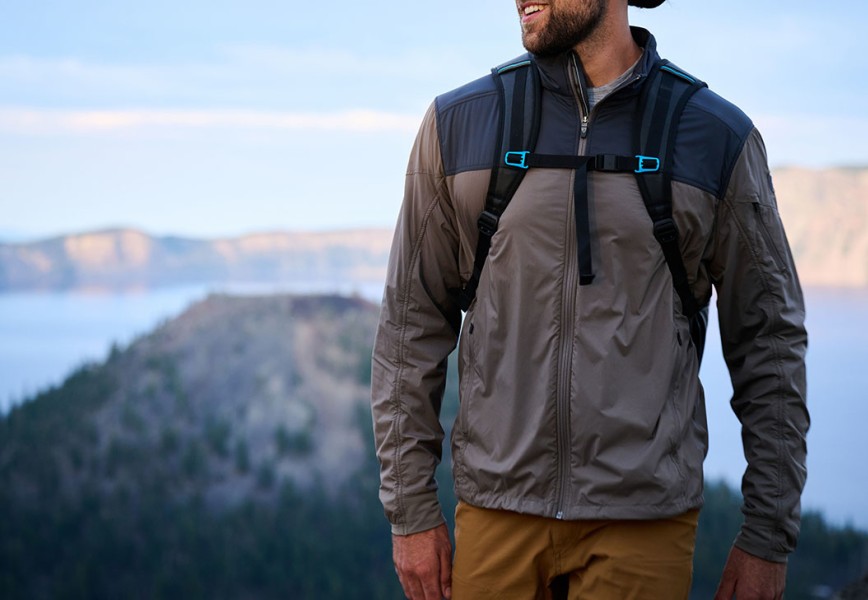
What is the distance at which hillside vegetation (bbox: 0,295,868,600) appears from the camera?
31.9 ft

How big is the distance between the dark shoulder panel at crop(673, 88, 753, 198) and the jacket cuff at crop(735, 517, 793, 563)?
556 mm

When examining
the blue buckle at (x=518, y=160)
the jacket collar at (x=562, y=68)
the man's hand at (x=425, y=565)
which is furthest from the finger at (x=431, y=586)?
the jacket collar at (x=562, y=68)

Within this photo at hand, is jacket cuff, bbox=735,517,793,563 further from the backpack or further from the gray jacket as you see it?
the backpack

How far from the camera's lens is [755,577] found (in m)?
1.64

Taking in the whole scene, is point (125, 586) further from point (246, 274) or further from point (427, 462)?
point (427, 462)

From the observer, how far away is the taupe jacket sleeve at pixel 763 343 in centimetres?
157

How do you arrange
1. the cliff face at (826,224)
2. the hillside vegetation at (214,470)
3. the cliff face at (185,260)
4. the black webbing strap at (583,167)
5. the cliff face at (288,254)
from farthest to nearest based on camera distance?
the cliff face at (185,260) < the hillside vegetation at (214,470) < the cliff face at (288,254) < the cliff face at (826,224) < the black webbing strap at (583,167)

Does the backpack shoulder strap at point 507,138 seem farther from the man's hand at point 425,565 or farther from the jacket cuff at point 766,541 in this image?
the jacket cuff at point 766,541

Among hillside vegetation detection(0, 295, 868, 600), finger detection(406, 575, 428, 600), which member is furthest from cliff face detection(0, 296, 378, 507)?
finger detection(406, 575, 428, 600)

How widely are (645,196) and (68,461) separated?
9911 millimetres

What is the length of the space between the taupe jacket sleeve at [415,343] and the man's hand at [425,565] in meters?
0.02

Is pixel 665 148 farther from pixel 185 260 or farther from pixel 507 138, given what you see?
pixel 185 260

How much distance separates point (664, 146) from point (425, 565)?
2.54 feet

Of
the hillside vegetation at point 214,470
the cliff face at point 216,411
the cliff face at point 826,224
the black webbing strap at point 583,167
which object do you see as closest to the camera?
the black webbing strap at point 583,167
